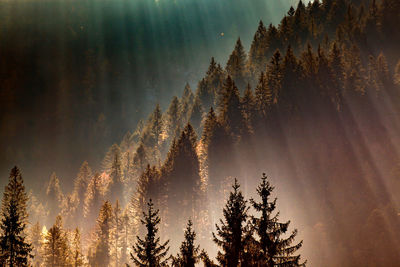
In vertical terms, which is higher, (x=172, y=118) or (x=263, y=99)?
(x=172, y=118)

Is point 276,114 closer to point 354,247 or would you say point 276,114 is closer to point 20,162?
point 354,247

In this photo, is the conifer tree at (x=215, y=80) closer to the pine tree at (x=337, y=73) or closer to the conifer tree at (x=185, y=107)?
the conifer tree at (x=185, y=107)

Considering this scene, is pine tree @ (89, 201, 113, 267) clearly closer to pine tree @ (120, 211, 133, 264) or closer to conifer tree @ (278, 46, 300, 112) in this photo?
pine tree @ (120, 211, 133, 264)

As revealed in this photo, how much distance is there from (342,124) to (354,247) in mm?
20256

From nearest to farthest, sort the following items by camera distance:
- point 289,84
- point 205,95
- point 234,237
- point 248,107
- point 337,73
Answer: point 234,237 < point 337,73 < point 289,84 < point 248,107 < point 205,95

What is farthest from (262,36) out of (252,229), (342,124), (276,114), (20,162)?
(20,162)

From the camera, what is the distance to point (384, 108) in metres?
48.8

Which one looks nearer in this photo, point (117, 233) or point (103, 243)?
point (103, 243)

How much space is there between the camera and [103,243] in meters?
49.9

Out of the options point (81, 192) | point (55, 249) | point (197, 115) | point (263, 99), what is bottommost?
point (55, 249)

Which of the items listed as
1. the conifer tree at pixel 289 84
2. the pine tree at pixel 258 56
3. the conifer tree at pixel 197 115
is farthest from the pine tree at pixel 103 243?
the pine tree at pixel 258 56

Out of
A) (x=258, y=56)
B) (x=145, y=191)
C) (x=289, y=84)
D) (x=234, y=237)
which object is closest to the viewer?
(x=234, y=237)

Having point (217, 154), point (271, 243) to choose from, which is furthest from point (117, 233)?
point (271, 243)

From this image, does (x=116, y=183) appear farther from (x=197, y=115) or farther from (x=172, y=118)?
(x=197, y=115)
